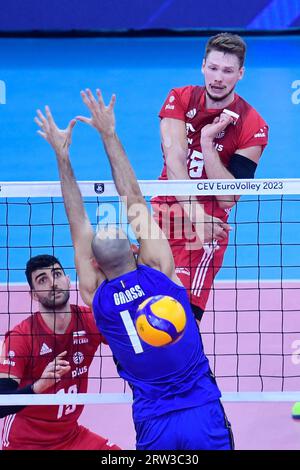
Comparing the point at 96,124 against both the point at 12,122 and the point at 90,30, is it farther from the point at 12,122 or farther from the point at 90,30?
the point at 90,30

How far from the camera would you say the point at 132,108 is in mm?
15070

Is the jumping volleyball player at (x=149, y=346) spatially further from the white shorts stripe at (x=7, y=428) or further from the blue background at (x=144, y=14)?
the blue background at (x=144, y=14)

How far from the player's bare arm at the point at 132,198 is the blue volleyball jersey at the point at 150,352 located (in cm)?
17

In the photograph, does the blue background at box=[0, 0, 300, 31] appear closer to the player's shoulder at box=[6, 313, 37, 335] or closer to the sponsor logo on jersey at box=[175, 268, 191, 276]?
the sponsor logo on jersey at box=[175, 268, 191, 276]

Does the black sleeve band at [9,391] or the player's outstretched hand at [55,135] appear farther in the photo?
the black sleeve band at [9,391]

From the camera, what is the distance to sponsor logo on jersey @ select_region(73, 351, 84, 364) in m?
6.97

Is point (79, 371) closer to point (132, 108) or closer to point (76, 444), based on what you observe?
point (76, 444)

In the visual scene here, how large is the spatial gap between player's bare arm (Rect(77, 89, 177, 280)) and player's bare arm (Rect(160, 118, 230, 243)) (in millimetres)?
1045

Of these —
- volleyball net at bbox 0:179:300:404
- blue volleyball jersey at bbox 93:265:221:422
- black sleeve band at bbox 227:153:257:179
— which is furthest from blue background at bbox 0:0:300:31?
blue volleyball jersey at bbox 93:265:221:422

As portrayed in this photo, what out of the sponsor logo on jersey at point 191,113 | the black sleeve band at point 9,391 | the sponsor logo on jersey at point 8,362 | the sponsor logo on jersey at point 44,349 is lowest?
the black sleeve band at point 9,391

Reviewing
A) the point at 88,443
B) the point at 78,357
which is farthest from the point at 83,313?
the point at 88,443

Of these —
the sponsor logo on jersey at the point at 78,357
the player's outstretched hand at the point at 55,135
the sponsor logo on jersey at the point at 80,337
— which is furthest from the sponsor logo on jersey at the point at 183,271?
the player's outstretched hand at the point at 55,135

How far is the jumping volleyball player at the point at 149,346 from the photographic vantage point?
5797 mm

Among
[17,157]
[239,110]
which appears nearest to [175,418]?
[239,110]
